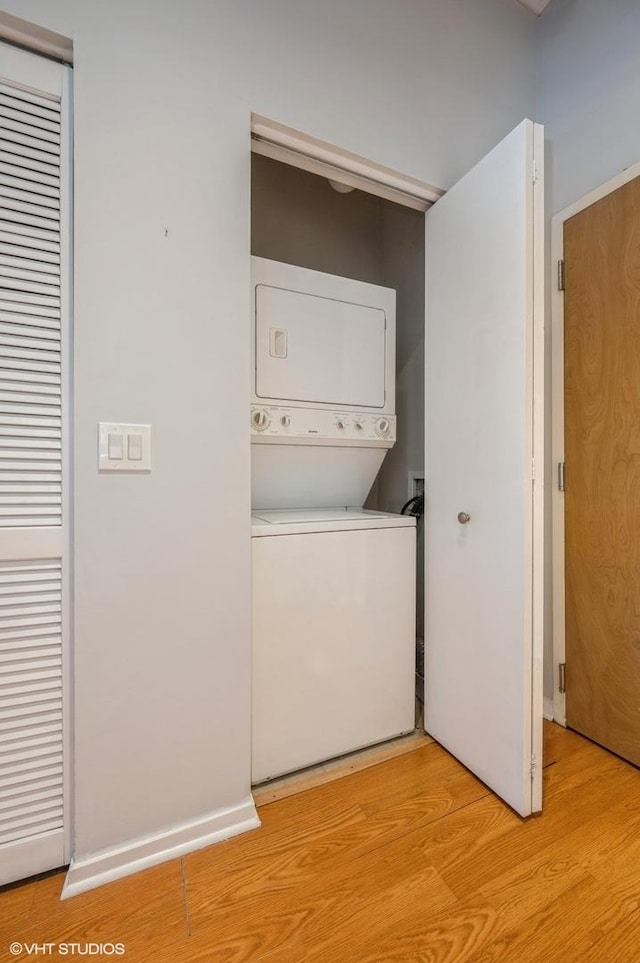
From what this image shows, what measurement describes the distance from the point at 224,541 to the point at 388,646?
81 centimetres

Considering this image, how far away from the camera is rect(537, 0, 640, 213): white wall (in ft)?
4.95

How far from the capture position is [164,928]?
38.4 inches

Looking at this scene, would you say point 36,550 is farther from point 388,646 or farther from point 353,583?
point 388,646

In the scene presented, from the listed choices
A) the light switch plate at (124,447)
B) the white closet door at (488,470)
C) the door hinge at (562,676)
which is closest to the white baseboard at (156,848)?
the white closet door at (488,470)

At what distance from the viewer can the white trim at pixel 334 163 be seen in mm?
1312

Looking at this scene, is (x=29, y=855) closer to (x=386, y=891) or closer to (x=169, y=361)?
(x=386, y=891)

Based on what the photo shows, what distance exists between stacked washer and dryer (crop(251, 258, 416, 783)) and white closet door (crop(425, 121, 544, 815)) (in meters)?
0.17

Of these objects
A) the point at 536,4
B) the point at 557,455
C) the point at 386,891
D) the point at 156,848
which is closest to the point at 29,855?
the point at 156,848

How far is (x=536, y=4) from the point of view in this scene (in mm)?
1766

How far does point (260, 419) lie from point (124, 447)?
51 centimetres

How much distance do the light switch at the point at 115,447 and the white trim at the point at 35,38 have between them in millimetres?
975

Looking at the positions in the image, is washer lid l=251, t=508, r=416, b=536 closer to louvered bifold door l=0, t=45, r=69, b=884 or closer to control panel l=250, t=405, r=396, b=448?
control panel l=250, t=405, r=396, b=448

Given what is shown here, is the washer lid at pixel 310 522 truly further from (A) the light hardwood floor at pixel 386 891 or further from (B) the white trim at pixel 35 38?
(B) the white trim at pixel 35 38

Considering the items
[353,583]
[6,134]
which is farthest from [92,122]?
[353,583]
